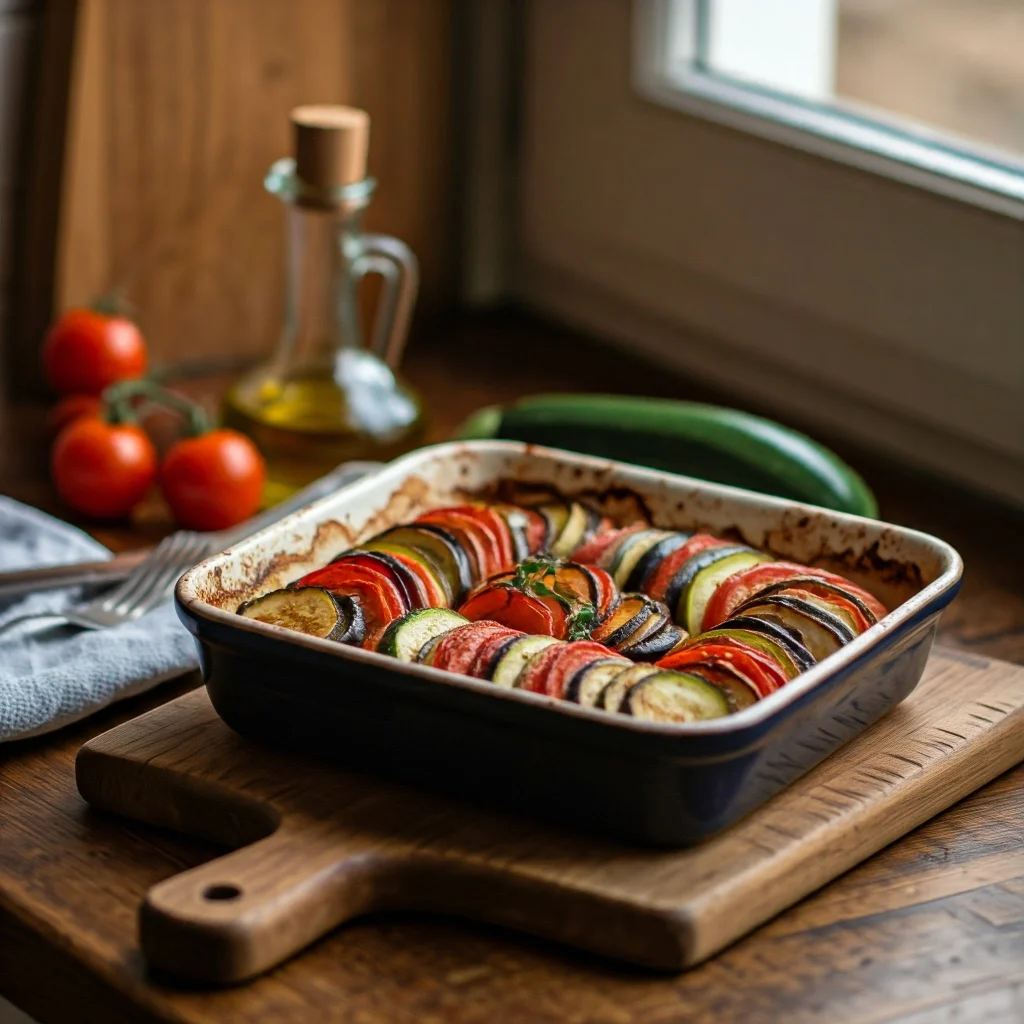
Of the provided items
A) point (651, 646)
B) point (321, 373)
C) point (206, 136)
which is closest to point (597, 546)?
point (651, 646)

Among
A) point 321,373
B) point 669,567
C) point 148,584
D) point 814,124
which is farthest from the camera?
point 814,124

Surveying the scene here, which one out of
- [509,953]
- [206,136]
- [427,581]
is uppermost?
[206,136]

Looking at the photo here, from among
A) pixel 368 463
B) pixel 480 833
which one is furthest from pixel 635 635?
pixel 368 463

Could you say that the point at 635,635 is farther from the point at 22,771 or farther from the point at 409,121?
the point at 409,121

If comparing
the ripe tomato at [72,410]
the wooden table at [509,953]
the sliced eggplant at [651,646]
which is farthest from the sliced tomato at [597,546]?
the ripe tomato at [72,410]

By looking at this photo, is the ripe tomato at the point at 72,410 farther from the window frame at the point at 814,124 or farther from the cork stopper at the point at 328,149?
the window frame at the point at 814,124

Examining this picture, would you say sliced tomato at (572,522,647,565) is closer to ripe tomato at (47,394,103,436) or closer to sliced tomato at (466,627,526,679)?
sliced tomato at (466,627,526,679)

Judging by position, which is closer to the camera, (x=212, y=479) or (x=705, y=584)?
(x=705, y=584)

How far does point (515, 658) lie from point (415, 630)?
7cm

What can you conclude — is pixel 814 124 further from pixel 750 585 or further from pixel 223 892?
pixel 223 892

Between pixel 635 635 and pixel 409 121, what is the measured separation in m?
0.97

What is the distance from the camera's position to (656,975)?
754 millimetres

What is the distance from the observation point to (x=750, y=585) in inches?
36.2

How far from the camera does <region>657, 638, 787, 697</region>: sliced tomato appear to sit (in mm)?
789
